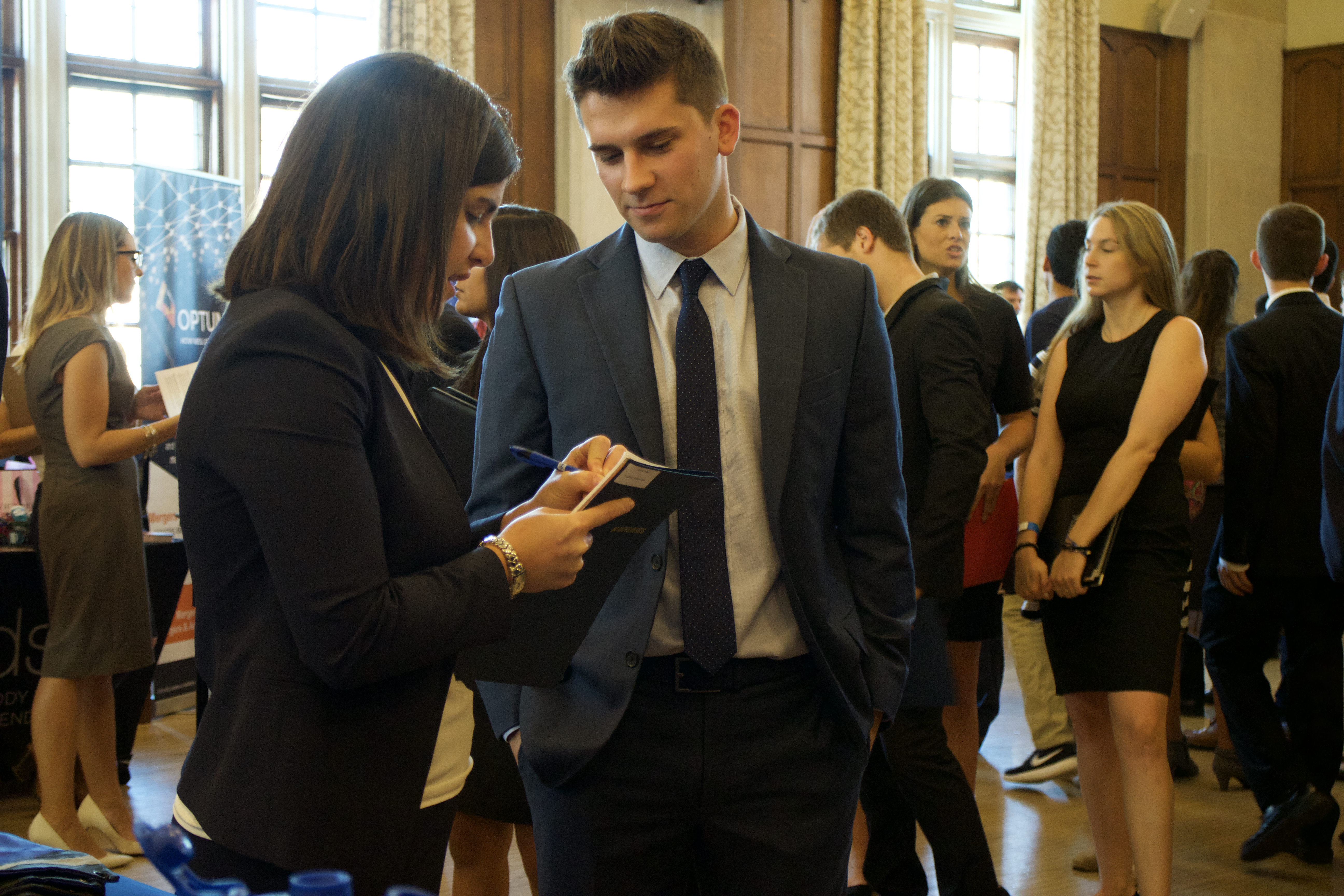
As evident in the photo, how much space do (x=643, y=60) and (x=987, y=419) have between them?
1405mm

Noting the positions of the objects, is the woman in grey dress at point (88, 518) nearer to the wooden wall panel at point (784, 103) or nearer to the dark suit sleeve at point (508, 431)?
the dark suit sleeve at point (508, 431)

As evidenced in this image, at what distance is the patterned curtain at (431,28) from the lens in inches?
252

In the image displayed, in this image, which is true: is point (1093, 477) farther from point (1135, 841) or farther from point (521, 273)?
point (521, 273)

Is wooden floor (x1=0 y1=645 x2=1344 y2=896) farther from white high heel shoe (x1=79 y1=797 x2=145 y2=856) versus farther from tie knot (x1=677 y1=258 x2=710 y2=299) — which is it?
tie knot (x1=677 y1=258 x2=710 y2=299)

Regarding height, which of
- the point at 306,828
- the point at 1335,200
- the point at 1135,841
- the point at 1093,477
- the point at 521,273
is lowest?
the point at 1135,841

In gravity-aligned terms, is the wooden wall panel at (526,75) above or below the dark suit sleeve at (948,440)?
above

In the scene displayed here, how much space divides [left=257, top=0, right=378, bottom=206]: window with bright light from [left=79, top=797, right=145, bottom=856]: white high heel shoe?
4171 millimetres

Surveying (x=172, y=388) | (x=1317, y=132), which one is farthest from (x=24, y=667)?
(x=1317, y=132)

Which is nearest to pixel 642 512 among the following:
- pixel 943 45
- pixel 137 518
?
pixel 137 518

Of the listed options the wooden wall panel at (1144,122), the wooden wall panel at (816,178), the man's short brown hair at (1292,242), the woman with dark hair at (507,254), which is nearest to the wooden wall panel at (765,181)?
the wooden wall panel at (816,178)

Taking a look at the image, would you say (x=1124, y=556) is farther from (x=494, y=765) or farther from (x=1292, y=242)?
(x=494, y=765)

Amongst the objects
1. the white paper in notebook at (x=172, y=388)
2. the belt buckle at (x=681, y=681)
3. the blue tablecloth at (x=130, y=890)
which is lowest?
the blue tablecloth at (x=130, y=890)

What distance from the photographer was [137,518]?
342cm

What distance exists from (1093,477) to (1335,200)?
8659 millimetres
